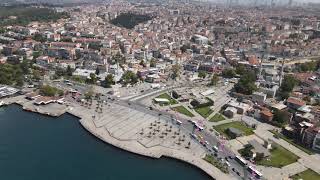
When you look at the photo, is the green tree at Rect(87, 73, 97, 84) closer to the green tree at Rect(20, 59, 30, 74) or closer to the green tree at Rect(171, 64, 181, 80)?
the green tree at Rect(20, 59, 30, 74)

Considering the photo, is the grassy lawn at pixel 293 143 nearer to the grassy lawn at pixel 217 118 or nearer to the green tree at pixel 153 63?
the grassy lawn at pixel 217 118

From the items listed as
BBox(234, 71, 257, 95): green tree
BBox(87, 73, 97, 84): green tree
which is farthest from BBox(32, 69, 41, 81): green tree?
BBox(234, 71, 257, 95): green tree

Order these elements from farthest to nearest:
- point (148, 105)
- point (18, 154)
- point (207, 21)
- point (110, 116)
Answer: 1. point (207, 21)
2. point (148, 105)
3. point (110, 116)
4. point (18, 154)

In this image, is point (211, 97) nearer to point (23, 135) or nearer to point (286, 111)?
point (286, 111)

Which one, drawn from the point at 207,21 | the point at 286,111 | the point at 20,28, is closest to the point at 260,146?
the point at 286,111


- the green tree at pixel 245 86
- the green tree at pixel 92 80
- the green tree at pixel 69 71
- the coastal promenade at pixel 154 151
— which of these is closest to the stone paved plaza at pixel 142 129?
the coastal promenade at pixel 154 151

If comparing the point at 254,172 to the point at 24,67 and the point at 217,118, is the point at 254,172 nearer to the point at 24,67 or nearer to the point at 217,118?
the point at 217,118
